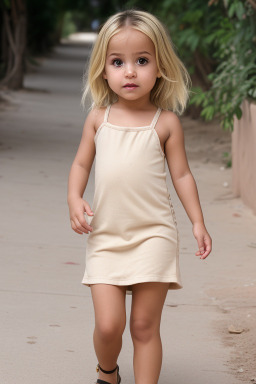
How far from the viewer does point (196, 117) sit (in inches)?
590

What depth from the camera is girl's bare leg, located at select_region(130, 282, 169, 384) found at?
10.9 ft

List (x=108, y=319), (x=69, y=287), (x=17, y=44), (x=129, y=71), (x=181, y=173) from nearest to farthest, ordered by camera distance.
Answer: (x=108, y=319)
(x=129, y=71)
(x=181, y=173)
(x=69, y=287)
(x=17, y=44)

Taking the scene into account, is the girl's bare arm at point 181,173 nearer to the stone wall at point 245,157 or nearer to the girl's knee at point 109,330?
the girl's knee at point 109,330

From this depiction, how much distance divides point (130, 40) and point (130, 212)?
66 cm

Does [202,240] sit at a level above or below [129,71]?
below

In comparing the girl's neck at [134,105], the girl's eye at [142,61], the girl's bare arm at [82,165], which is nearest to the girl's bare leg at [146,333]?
the girl's bare arm at [82,165]

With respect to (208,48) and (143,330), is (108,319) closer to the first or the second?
(143,330)

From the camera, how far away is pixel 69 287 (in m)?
5.30

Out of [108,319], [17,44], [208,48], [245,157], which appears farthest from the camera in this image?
[17,44]

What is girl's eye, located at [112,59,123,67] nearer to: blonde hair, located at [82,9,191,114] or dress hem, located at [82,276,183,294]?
blonde hair, located at [82,9,191,114]

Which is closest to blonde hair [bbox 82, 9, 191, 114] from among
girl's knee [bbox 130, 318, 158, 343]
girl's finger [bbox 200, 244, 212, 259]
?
girl's finger [bbox 200, 244, 212, 259]

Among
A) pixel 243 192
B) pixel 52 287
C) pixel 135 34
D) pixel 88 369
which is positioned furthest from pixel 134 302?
pixel 243 192

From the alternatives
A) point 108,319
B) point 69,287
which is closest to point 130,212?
point 108,319

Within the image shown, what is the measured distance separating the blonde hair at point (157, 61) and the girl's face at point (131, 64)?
2 cm
